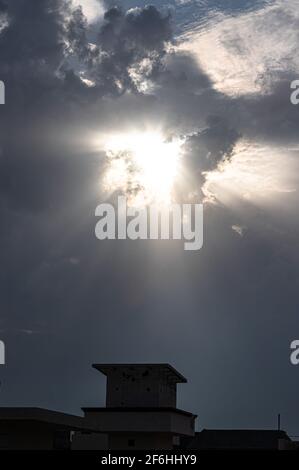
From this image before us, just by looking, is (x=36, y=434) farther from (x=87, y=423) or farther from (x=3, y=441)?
(x=87, y=423)

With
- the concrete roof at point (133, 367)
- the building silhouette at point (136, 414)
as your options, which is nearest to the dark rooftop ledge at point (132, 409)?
the building silhouette at point (136, 414)

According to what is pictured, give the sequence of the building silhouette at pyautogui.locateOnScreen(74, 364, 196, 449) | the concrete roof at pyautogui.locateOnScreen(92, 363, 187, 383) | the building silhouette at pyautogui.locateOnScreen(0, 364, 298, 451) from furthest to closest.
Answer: the concrete roof at pyautogui.locateOnScreen(92, 363, 187, 383)
the building silhouette at pyautogui.locateOnScreen(74, 364, 196, 449)
the building silhouette at pyautogui.locateOnScreen(0, 364, 298, 451)

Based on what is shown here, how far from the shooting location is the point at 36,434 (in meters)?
52.7

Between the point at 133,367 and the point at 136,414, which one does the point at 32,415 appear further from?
the point at 133,367

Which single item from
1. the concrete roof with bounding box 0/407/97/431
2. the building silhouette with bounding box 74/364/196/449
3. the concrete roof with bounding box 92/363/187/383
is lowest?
the concrete roof with bounding box 0/407/97/431

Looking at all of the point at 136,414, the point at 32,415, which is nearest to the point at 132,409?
the point at 136,414

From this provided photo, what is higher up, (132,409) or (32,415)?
(132,409)

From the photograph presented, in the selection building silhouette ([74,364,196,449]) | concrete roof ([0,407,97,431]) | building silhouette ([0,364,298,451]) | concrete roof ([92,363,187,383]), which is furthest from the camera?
concrete roof ([92,363,187,383])

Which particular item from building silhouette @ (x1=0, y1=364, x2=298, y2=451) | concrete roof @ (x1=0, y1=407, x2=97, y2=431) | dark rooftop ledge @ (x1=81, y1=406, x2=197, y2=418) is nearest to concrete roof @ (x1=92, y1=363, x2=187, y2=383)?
building silhouette @ (x1=0, y1=364, x2=298, y2=451)

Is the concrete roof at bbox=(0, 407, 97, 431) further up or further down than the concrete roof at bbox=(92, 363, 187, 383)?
further down

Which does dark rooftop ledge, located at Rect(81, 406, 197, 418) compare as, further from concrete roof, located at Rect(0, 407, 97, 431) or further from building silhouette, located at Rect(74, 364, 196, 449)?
concrete roof, located at Rect(0, 407, 97, 431)

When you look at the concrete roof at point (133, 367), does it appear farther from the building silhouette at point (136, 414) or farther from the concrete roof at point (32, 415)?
the concrete roof at point (32, 415)
